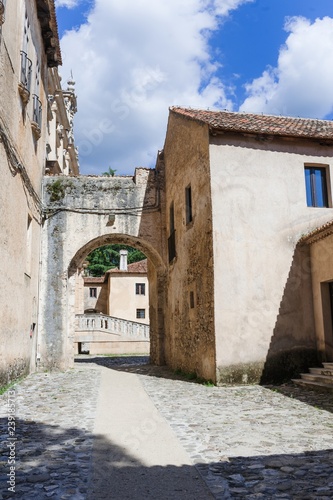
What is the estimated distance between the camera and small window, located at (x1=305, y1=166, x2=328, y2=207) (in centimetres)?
1214

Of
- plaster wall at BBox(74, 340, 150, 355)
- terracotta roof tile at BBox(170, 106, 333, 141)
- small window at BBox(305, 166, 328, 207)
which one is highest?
terracotta roof tile at BBox(170, 106, 333, 141)

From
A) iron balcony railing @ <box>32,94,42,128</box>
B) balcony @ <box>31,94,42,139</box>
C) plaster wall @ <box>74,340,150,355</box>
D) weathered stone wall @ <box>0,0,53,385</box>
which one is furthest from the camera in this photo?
plaster wall @ <box>74,340,150,355</box>

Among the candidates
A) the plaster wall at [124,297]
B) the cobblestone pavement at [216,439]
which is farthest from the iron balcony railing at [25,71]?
→ the plaster wall at [124,297]

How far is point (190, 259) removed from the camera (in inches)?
520

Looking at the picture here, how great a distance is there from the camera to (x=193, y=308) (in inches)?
504

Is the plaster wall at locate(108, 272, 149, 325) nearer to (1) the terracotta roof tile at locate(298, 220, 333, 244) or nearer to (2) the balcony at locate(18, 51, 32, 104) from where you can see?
(2) the balcony at locate(18, 51, 32, 104)

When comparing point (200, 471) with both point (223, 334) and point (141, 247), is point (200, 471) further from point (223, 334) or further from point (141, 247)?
point (141, 247)

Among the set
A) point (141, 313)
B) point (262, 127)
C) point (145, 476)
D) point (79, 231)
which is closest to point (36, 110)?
point (79, 231)

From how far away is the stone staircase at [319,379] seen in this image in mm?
9320

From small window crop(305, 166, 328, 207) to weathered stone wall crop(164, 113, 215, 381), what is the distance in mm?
A: 2937

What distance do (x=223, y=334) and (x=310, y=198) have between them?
463 centimetres

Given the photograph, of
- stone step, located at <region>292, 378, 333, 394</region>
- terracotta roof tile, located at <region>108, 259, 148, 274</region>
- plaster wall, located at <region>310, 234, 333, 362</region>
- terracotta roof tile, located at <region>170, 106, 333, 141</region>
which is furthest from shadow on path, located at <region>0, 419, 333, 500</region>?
terracotta roof tile, located at <region>108, 259, 148, 274</region>

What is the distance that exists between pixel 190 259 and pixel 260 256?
262cm

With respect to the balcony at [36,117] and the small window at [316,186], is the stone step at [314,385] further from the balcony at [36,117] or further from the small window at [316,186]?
the balcony at [36,117]
